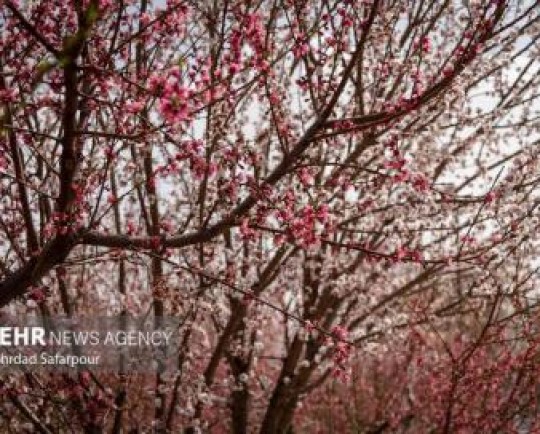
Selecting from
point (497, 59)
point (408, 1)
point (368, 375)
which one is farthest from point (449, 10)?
point (368, 375)

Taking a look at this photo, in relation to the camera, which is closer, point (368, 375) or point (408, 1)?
point (408, 1)

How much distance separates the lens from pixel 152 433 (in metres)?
6.55

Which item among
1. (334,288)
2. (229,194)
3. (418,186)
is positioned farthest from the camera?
(334,288)

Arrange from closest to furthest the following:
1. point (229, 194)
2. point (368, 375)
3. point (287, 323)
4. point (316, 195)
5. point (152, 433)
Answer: point (229, 194)
point (316, 195)
point (152, 433)
point (287, 323)
point (368, 375)

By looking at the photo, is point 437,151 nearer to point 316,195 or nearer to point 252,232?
point 316,195

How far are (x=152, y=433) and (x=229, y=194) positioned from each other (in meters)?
3.34

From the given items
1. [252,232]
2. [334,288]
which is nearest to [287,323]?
[334,288]

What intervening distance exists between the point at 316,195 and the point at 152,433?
3259 mm

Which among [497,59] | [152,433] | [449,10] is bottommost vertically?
[152,433]

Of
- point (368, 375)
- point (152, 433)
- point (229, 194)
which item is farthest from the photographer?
point (368, 375)

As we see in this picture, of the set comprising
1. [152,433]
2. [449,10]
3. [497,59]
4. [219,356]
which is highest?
[449,10]

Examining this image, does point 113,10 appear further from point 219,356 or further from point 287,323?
point 287,323

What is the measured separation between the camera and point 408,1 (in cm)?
587

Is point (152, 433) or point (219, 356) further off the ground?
point (219, 356)
